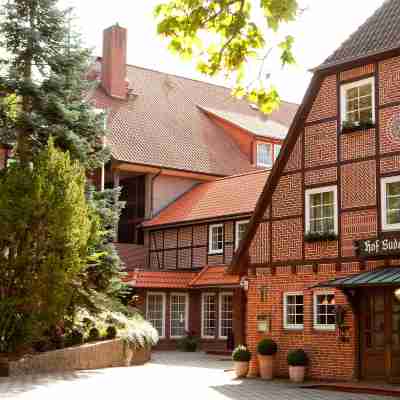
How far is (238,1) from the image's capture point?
8242mm

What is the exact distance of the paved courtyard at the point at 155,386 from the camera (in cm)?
1667

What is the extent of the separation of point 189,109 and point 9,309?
74.3 ft

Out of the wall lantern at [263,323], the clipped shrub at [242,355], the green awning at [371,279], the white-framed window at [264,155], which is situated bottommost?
the clipped shrub at [242,355]

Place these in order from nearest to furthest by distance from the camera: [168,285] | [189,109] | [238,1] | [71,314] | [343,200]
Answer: [238,1]
[343,200]
[71,314]
[168,285]
[189,109]

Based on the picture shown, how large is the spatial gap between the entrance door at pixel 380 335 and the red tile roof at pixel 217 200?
11.7 m

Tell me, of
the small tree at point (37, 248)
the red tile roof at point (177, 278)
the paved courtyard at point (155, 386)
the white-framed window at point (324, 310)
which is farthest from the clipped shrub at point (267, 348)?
the red tile roof at point (177, 278)

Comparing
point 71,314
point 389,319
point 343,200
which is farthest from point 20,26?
point 389,319

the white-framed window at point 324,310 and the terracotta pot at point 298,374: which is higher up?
the white-framed window at point 324,310

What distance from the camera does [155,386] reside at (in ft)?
60.5

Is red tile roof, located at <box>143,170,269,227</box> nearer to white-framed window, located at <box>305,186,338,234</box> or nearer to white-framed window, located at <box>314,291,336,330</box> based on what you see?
white-framed window, located at <box>305,186,338,234</box>

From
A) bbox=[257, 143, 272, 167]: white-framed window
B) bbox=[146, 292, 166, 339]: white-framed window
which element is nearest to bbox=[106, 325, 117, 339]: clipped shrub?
bbox=[146, 292, 166, 339]: white-framed window

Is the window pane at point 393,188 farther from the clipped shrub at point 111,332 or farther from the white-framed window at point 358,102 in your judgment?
the clipped shrub at point 111,332

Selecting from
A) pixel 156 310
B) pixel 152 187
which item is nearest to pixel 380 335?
pixel 156 310

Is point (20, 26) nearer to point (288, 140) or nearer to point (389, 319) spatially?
point (288, 140)
